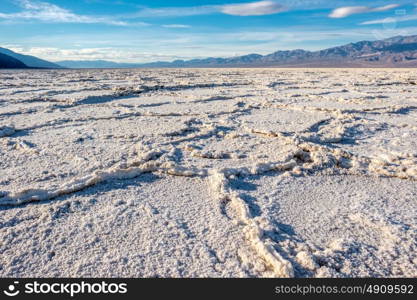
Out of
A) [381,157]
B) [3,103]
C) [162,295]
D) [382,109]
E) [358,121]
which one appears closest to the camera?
[162,295]

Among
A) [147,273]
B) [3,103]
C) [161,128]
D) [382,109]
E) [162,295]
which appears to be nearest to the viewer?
[162,295]

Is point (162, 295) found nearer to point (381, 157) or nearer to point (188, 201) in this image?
point (188, 201)

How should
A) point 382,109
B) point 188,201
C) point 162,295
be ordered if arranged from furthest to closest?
point 382,109, point 188,201, point 162,295

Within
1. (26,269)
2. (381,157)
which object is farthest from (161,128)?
(26,269)

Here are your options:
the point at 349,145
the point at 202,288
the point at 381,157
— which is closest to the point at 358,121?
the point at 349,145

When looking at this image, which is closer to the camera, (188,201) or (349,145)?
(188,201)

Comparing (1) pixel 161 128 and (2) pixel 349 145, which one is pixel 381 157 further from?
(1) pixel 161 128
